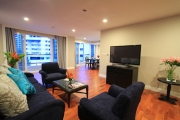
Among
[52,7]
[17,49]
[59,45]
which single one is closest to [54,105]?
[52,7]

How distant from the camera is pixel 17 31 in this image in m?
4.42

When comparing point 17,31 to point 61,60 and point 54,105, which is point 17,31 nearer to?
point 61,60

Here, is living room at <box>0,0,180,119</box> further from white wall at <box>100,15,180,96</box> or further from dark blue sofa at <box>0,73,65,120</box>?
dark blue sofa at <box>0,73,65,120</box>

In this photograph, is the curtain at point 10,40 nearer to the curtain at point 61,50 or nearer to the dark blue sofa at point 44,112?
the curtain at point 61,50

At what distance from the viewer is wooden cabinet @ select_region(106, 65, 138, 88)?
9.87 ft

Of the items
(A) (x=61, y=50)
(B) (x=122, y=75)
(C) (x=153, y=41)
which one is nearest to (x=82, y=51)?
(A) (x=61, y=50)

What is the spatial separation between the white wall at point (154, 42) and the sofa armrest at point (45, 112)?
3.14m

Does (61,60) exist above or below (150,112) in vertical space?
above

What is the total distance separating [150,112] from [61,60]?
549 cm

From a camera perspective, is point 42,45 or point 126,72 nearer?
point 126,72

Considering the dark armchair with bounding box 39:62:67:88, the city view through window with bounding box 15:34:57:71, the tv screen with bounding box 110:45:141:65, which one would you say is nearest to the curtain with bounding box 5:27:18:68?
the city view through window with bounding box 15:34:57:71

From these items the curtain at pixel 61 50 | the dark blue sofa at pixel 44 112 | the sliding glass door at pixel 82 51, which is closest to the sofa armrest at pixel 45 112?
the dark blue sofa at pixel 44 112

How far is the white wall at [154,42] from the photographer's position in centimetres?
264

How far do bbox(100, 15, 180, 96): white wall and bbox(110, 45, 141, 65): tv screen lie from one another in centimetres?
38
